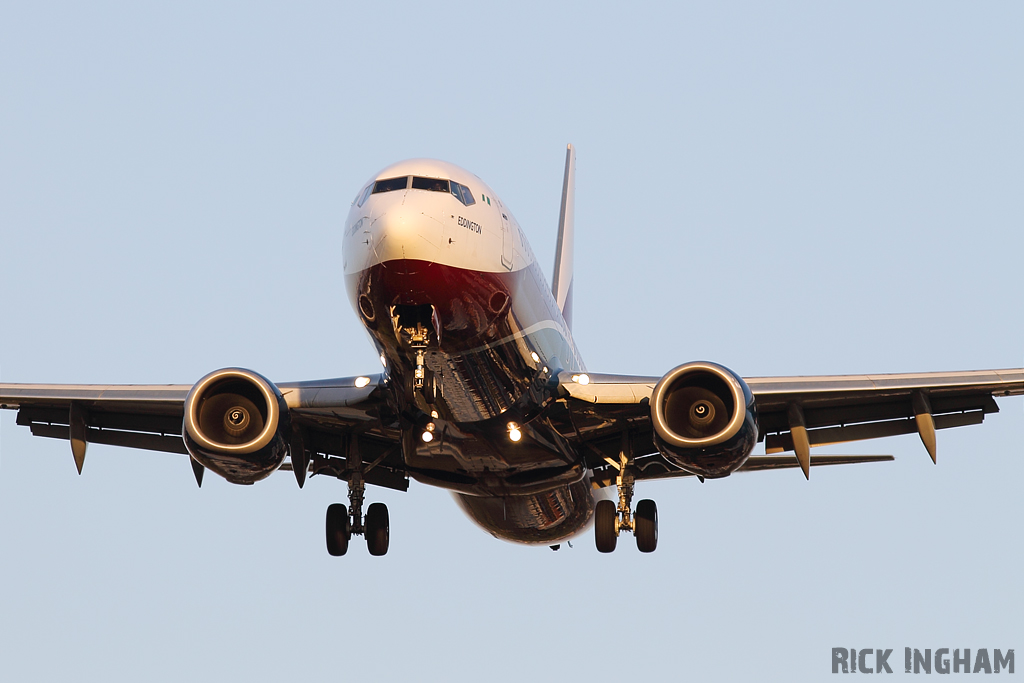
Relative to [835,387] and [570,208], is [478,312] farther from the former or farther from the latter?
[570,208]

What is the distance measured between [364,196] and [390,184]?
14.5 inches

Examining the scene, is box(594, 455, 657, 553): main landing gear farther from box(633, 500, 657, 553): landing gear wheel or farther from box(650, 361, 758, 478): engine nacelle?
box(650, 361, 758, 478): engine nacelle

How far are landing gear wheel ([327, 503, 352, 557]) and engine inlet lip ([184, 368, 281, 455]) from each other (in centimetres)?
408

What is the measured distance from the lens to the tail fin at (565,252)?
34781 millimetres

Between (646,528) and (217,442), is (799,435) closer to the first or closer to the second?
(646,528)

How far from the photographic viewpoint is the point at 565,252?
37219 mm

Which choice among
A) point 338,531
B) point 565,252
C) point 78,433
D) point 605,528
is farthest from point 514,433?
point 565,252

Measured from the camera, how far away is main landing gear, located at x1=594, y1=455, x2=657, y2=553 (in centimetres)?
2211

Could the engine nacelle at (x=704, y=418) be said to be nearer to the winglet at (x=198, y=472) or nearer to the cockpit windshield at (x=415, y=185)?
the cockpit windshield at (x=415, y=185)

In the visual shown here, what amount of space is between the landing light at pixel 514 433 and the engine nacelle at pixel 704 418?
2.10 m

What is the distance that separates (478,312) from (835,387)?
19.3ft

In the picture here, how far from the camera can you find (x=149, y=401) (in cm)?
2161

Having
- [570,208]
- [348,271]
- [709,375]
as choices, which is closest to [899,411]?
[709,375]

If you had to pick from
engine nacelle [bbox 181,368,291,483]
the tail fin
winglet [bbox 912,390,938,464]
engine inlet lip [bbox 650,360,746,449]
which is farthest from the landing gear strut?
the tail fin
